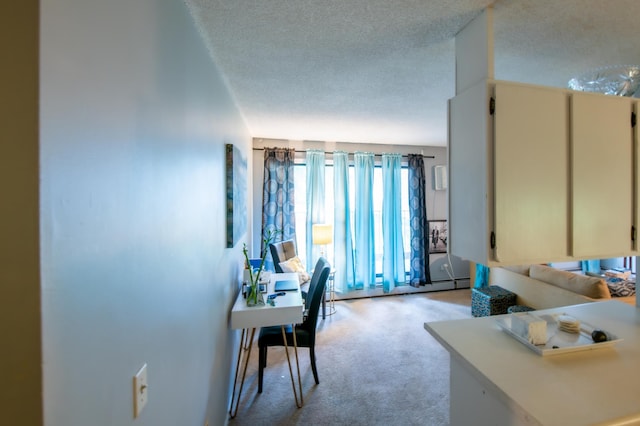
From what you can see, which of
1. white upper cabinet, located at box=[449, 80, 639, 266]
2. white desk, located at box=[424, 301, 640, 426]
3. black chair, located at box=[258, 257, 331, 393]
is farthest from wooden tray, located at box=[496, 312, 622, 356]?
black chair, located at box=[258, 257, 331, 393]

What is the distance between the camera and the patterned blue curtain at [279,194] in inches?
151

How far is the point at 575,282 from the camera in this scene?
2592 millimetres

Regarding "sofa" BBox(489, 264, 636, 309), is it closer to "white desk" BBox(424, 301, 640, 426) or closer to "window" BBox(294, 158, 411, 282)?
"white desk" BBox(424, 301, 640, 426)

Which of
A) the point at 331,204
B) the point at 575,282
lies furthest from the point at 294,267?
the point at 575,282

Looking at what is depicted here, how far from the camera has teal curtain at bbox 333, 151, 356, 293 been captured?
4.05m

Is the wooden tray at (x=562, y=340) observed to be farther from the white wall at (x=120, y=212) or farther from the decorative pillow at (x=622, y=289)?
the decorative pillow at (x=622, y=289)

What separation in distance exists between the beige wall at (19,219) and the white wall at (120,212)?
0.01 m

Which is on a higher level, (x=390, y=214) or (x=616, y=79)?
(x=616, y=79)

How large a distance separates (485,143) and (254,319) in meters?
1.78

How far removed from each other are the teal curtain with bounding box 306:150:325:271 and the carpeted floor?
997mm

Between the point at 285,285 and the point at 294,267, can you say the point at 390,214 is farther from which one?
the point at 285,285

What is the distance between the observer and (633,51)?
60.5 inches

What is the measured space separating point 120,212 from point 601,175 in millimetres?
2079

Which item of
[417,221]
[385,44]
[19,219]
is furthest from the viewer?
[417,221]
